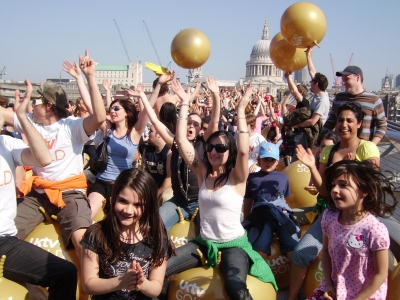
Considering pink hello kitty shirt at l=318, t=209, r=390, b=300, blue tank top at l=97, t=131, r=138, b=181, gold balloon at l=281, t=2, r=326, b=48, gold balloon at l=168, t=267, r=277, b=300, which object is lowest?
gold balloon at l=168, t=267, r=277, b=300

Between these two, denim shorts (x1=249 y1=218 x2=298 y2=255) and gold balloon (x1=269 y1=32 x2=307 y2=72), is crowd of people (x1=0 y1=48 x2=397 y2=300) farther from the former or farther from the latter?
gold balloon (x1=269 y1=32 x2=307 y2=72)

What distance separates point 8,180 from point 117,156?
6.03 feet

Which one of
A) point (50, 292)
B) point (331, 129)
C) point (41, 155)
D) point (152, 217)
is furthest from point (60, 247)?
point (331, 129)

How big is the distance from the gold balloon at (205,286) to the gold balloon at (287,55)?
175 inches

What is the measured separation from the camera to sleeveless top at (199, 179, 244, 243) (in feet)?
11.7

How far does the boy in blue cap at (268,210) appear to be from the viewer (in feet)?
14.0

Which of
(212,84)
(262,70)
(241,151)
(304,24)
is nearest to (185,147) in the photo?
(241,151)

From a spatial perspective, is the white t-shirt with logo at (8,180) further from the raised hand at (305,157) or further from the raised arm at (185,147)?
the raised hand at (305,157)

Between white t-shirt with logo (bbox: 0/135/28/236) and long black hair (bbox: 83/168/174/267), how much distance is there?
0.76m

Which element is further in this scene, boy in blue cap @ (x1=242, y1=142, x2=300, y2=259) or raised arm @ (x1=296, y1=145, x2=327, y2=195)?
boy in blue cap @ (x1=242, y1=142, x2=300, y2=259)

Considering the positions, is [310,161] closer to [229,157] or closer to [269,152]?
[229,157]

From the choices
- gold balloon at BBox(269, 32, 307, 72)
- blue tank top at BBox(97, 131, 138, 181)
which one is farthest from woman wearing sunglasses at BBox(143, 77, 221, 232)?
gold balloon at BBox(269, 32, 307, 72)

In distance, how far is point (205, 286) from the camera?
3.45 meters

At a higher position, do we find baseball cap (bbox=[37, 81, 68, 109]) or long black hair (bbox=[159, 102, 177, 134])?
baseball cap (bbox=[37, 81, 68, 109])
